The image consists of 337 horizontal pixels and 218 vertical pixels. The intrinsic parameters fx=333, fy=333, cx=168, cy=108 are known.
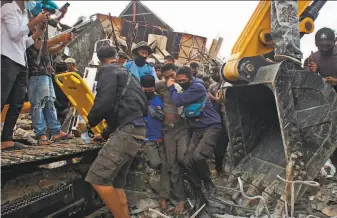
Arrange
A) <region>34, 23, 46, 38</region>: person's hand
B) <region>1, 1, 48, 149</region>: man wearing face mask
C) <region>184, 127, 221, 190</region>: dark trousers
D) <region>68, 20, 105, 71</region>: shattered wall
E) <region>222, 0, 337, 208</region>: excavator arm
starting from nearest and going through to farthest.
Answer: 1. <region>1, 1, 48, 149</region>: man wearing face mask
2. <region>34, 23, 46, 38</region>: person's hand
3. <region>222, 0, 337, 208</region>: excavator arm
4. <region>184, 127, 221, 190</region>: dark trousers
5. <region>68, 20, 105, 71</region>: shattered wall

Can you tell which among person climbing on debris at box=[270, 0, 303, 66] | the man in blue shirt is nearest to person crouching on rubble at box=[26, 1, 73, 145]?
the man in blue shirt

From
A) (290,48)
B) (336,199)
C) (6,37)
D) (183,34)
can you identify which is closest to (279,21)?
(290,48)

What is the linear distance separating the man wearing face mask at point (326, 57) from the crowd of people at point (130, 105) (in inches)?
0.5

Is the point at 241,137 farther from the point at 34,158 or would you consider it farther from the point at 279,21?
the point at 34,158

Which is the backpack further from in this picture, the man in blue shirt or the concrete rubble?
the concrete rubble

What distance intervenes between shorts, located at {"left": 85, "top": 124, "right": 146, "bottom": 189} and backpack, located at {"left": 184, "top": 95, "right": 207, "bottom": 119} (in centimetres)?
94

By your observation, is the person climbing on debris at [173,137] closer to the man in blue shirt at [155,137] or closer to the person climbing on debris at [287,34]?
the man in blue shirt at [155,137]

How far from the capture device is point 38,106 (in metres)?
3.74

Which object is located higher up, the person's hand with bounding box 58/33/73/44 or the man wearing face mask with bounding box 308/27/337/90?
the man wearing face mask with bounding box 308/27/337/90

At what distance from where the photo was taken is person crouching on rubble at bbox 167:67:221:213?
4.07 metres

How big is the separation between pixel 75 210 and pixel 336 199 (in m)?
2.88

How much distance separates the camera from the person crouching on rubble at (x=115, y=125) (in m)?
3.14

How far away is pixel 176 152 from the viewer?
426 cm

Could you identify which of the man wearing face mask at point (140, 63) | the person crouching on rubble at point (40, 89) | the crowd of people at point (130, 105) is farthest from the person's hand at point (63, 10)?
the man wearing face mask at point (140, 63)
